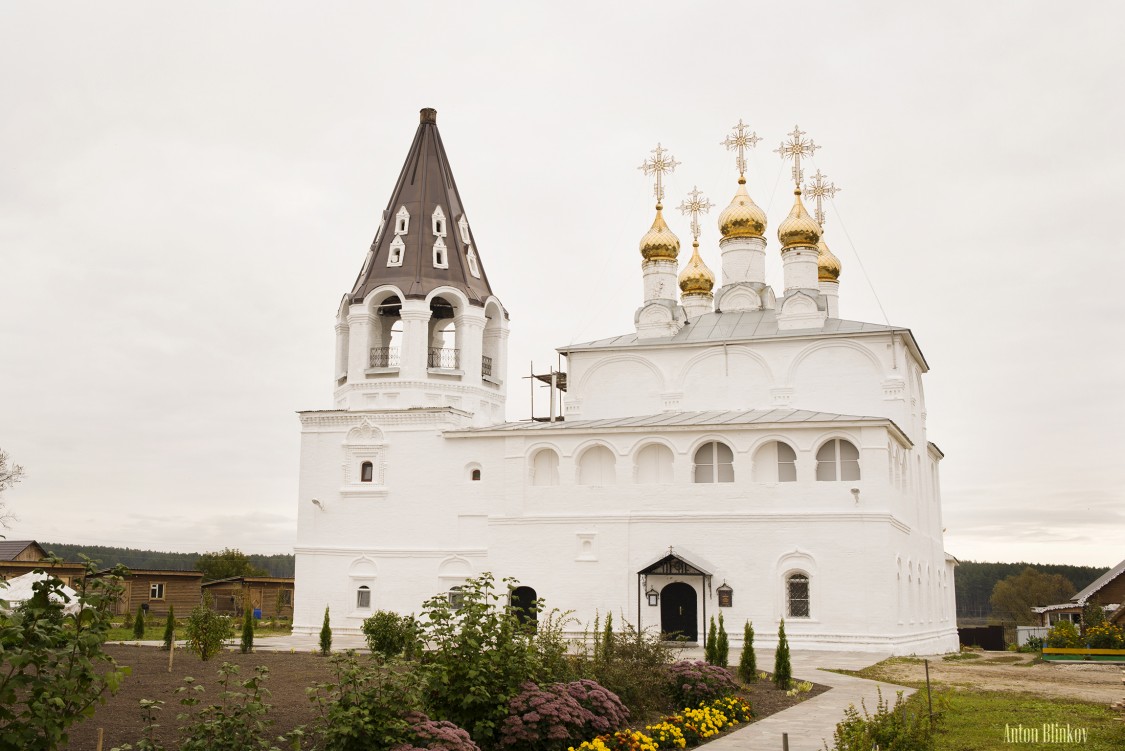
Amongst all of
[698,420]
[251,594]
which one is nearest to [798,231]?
[698,420]

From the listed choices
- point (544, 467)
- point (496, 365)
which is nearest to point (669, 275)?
point (496, 365)

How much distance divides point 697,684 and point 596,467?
45.5 feet

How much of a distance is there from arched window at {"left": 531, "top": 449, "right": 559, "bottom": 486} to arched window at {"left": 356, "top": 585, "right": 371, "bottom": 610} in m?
5.02

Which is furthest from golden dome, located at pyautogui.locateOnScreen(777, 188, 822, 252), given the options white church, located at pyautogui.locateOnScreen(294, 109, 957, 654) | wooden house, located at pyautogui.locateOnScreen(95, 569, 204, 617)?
wooden house, located at pyautogui.locateOnScreen(95, 569, 204, 617)

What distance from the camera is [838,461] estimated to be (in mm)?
23188

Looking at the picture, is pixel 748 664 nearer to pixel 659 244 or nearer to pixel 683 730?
pixel 683 730

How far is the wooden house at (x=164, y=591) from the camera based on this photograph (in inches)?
1442

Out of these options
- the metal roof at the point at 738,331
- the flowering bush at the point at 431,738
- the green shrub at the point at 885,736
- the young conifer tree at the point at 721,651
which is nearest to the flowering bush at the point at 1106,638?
the metal roof at the point at 738,331

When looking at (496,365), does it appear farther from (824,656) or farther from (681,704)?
(681,704)

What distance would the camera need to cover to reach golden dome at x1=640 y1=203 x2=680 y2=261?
99.2 ft

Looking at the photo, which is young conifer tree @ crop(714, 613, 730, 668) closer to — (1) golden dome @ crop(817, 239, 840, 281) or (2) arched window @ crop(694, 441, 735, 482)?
(2) arched window @ crop(694, 441, 735, 482)

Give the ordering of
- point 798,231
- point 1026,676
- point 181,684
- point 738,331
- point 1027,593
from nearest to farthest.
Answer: point 181,684, point 1026,676, point 738,331, point 798,231, point 1027,593

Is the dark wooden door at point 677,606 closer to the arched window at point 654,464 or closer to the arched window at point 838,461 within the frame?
the arched window at point 654,464

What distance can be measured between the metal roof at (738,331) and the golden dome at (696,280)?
2093 mm
